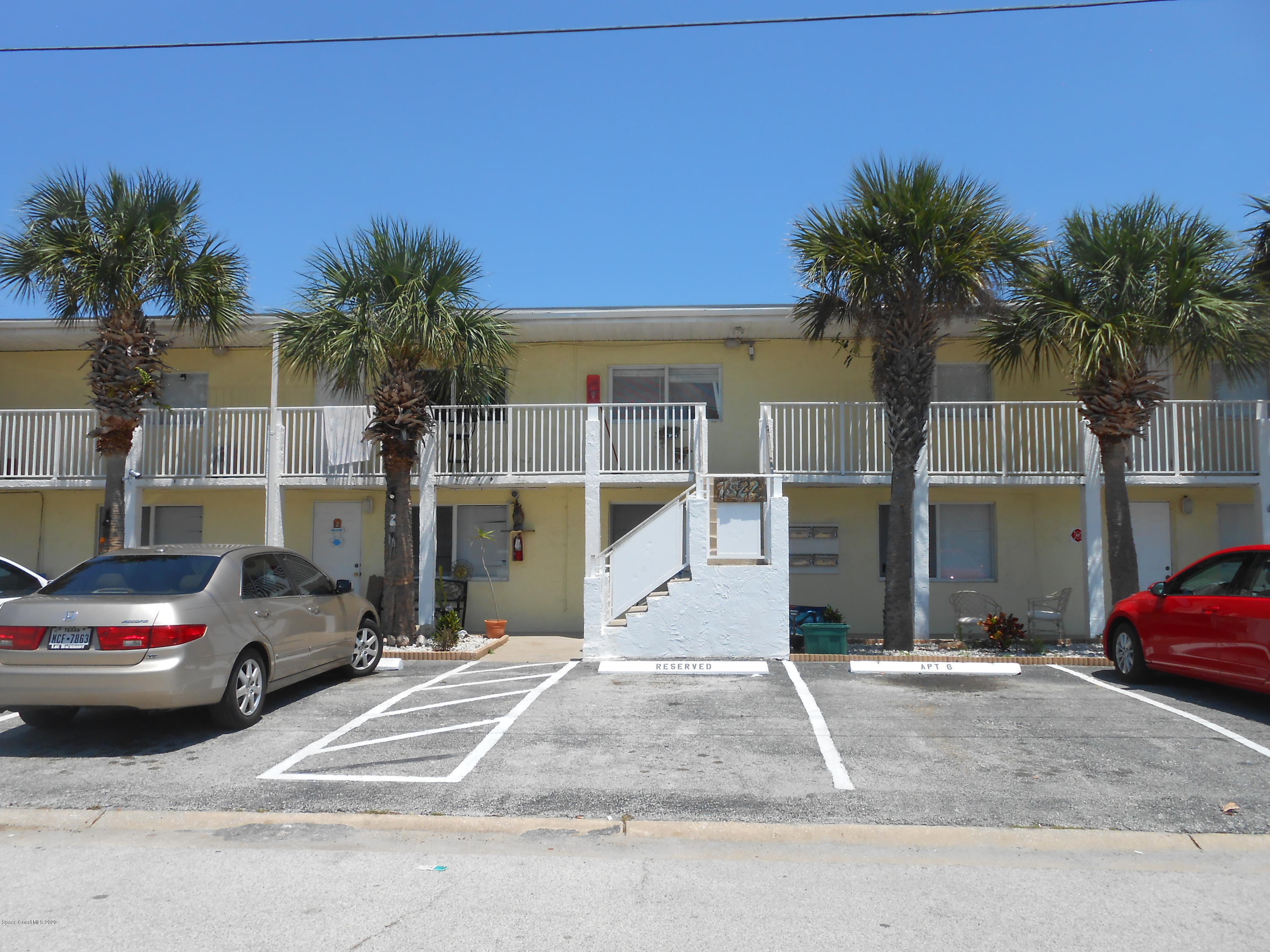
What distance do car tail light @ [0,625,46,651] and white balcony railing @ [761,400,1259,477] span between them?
9.27m

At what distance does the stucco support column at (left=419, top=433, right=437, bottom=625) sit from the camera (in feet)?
45.2

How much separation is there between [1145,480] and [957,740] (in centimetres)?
825

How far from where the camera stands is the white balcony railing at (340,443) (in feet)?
46.4

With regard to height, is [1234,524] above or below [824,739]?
above

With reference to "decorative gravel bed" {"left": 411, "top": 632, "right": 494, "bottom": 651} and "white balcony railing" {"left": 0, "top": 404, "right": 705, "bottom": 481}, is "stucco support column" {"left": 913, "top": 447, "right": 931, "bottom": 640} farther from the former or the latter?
"decorative gravel bed" {"left": 411, "top": 632, "right": 494, "bottom": 651}

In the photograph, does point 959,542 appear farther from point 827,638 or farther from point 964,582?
point 827,638

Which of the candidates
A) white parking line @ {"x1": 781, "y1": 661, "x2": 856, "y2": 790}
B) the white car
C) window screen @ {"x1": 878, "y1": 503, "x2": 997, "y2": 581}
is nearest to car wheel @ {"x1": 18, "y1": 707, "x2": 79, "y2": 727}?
the white car

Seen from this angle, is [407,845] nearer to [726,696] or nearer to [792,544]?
[726,696]

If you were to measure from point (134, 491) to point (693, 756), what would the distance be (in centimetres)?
1174

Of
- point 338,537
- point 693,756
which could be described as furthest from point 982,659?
point 338,537

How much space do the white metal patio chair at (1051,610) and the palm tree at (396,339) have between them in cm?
860

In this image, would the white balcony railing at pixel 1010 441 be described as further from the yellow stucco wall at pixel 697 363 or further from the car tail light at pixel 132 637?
the car tail light at pixel 132 637

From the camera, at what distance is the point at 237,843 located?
522cm

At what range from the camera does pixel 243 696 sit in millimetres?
7449
